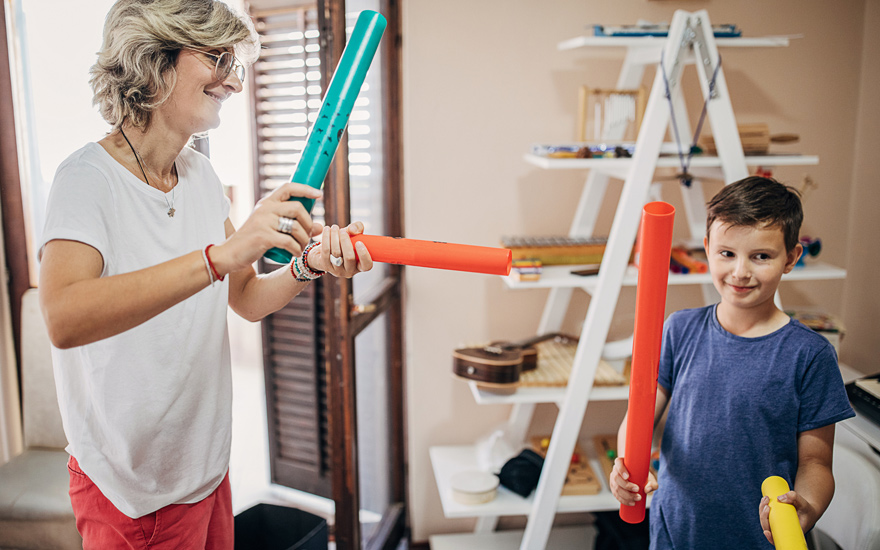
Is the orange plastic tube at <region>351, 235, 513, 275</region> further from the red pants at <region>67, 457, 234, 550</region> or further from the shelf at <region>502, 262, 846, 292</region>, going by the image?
the shelf at <region>502, 262, 846, 292</region>

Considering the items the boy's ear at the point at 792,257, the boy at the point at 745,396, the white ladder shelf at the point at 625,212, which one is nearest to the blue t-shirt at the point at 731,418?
the boy at the point at 745,396

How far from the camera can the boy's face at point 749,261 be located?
112cm

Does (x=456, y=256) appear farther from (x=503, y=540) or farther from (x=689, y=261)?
(x=503, y=540)

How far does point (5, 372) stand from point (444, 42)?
69.0 inches

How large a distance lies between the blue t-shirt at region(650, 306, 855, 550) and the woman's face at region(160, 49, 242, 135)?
0.94 meters

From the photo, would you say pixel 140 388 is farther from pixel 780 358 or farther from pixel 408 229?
pixel 408 229

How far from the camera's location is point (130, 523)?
987mm

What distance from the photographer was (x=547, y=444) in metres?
2.26

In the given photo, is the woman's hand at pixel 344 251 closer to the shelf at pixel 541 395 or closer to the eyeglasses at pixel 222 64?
the eyeglasses at pixel 222 64

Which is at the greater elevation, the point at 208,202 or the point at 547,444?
the point at 208,202

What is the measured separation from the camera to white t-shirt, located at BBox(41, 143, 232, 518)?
859mm

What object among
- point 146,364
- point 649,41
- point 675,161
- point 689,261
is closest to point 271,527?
point 146,364

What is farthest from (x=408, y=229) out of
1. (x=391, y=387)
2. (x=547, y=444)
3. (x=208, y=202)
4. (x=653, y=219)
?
(x=653, y=219)

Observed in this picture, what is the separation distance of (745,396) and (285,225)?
88cm
